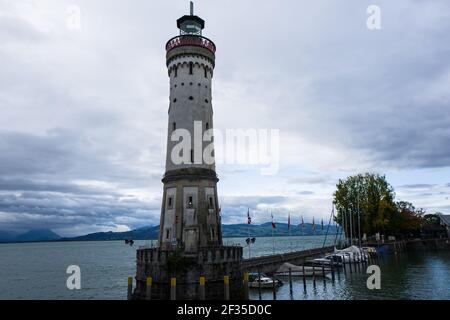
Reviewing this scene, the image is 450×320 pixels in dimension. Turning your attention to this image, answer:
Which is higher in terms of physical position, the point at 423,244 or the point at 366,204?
the point at 366,204

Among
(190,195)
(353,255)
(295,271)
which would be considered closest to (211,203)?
(190,195)

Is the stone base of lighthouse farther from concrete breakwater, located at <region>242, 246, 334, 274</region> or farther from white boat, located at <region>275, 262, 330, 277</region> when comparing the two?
white boat, located at <region>275, 262, 330, 277</region>

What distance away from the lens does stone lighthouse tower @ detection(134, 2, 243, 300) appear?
102 ft

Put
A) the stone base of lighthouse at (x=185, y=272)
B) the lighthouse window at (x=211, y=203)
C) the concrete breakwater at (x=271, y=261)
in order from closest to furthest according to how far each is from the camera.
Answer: the stone base of lighthouse at (x=185, y=272), the lighthouse window at (x=211, y=203), the concrete breakwater at (x=271, y=261)

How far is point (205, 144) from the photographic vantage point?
38406 millimetres

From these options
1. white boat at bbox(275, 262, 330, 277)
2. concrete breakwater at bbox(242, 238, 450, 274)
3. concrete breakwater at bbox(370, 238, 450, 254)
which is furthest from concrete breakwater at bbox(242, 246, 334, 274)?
concrete breakwater at bbox(370, 238, 450, 254)

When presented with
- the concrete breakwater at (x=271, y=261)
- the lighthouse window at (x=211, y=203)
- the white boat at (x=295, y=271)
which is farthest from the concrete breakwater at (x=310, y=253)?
the lighthouse window at (x=211, y=203)

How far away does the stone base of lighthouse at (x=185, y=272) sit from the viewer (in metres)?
30.5

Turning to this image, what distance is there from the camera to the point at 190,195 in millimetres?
36500

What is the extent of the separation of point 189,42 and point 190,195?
17.2 meters

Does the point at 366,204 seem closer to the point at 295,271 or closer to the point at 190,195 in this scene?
the point at 295,271

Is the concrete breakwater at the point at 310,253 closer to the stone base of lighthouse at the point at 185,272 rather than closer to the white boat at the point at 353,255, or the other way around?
the white boat at the point at 353,255
